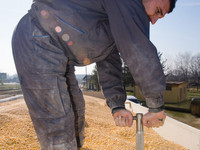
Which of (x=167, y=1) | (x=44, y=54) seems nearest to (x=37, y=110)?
(x=44, y=54)

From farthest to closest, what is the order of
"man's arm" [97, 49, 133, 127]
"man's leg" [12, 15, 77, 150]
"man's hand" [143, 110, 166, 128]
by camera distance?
"man's arm" [97, 49, 133, 127], "man's hand" [143, 110, 166, 128], "man's leg" [12, 15, 77, 150]

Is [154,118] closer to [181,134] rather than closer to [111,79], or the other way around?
[111,79]

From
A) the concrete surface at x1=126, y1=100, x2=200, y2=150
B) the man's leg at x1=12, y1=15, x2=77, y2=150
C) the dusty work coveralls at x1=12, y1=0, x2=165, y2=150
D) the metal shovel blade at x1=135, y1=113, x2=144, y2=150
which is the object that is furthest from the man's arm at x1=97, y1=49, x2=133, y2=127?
the concrete surface at x1=126, y1=100, x2=200, y2=150

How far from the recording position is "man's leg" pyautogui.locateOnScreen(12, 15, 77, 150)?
0.98 meters

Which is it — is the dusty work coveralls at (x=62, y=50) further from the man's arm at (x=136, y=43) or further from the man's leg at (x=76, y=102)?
the man's leg at (x=76, y=102)

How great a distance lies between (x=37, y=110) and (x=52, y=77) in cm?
22

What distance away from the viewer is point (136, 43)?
39.3 inches

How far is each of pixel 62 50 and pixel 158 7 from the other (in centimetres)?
68

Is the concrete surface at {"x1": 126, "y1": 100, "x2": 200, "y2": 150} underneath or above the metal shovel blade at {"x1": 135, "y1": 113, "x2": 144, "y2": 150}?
underneath

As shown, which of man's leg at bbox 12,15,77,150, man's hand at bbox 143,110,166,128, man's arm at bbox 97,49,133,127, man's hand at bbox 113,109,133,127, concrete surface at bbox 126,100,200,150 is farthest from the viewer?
concrete surface at bbox 126,100,200,150

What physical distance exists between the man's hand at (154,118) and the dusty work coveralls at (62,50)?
0.08 metres

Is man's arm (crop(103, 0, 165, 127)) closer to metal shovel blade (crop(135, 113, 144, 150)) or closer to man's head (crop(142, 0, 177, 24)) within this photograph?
man's head (crop(142, 0, 177, 24))

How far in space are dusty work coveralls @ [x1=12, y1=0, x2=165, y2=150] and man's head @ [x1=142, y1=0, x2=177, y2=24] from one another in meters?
0.06

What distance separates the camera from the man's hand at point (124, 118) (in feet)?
4.22
